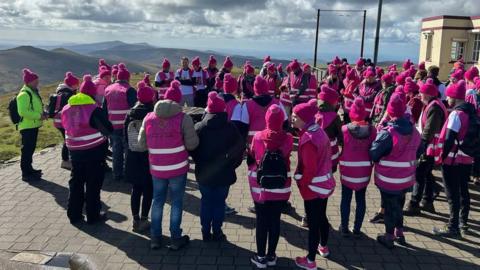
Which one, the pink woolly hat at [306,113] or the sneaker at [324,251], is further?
the sneaker at [324,251]

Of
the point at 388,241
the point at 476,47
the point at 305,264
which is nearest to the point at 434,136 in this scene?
the point at 388,241

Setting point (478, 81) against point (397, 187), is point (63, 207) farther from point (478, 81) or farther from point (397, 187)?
point (478, 81)

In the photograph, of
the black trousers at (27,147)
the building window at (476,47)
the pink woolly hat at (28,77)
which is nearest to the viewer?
the pink woolly hat at (28,77)

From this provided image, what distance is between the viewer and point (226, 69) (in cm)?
1213

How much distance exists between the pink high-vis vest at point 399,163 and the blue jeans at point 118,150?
4.89 meters

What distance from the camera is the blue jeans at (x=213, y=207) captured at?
5902mm

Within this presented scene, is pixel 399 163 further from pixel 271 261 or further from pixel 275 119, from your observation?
pixel 271 261

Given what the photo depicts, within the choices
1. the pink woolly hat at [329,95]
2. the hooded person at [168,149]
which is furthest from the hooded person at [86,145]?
the pink woolly hat at [329,95]

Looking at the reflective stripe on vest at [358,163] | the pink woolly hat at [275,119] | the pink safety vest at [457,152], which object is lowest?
the reflective stripe on vest at [358,163]

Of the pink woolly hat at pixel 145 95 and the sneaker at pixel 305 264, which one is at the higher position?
the pink woolly hat at pixel 145 95

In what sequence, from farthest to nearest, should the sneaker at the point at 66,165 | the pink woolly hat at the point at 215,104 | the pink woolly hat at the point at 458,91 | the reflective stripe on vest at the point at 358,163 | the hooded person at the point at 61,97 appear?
the sneaker at the point at 66,165 < the hooded person at the point at 61,97 < the pink woolly hat at the point at 458,91 < the reflective stripe on vest at the point at 358,163 < the pink woolly hat at the point at 215,104

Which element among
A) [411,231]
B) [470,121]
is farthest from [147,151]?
[470,121]

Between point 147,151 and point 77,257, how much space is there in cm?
163

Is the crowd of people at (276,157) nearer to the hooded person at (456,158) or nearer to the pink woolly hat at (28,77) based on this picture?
the hooded person at (456,158)
